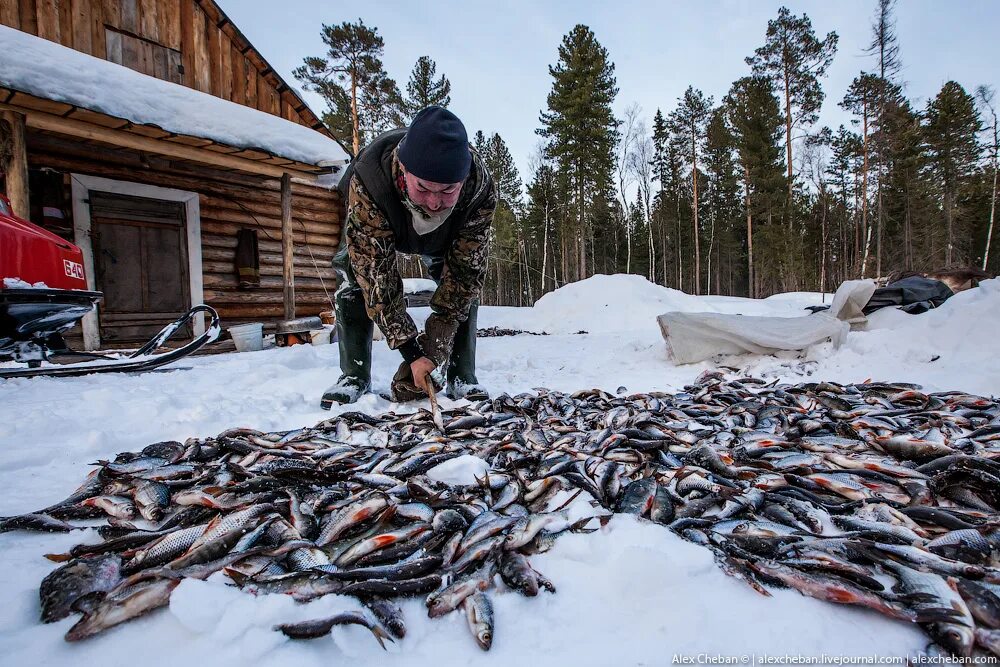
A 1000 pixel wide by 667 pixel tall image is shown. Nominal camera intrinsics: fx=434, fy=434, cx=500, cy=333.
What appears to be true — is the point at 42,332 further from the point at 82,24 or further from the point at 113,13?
the point at 113,13

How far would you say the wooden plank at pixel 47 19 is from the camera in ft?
21.4

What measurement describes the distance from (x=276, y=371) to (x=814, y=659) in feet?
13.7

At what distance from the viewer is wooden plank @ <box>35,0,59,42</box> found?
6.52 metres

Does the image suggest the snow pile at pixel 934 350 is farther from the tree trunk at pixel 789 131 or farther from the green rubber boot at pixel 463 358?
the tree trunk at pixel 789 131

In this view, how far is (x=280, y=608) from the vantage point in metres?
1.08

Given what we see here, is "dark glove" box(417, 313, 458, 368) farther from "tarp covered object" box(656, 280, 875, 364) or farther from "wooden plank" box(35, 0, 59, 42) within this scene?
"wooden plank" box(35, 0, 59, 42)

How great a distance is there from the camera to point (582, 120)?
23328mm

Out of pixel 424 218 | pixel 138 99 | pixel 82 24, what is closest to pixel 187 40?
pixel 82 24

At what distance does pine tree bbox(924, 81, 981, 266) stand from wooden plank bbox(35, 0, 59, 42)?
114 feet

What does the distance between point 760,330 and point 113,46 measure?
10.7 meters

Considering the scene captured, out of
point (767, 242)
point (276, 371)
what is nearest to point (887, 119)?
point (767, 242)

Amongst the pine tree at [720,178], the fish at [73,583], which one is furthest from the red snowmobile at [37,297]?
the pine tree at [720,178]

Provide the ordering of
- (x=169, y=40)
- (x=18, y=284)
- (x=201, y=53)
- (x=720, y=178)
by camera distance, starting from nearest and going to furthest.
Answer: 1. (x=18, y=284)
2. (x=169, y=40)
3. (x=201, y=53)
4. (x=720, y=178)

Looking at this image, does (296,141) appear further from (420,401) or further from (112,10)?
(420,401)
